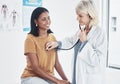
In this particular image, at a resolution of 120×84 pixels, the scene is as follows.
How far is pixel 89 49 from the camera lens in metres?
1.39

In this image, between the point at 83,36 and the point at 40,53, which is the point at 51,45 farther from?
the point at 83,36

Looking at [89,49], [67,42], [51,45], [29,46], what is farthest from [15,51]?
[89,49]

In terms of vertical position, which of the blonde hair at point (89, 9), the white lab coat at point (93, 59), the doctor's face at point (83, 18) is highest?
the blonde hair at point (89, 9)

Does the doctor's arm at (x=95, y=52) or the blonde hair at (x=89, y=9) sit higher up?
the blonde hair at (x=89, y=9)

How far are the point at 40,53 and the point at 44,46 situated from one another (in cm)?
5

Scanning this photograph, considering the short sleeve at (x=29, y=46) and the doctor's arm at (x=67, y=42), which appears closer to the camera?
the short sleeve at (x=29, y=46)

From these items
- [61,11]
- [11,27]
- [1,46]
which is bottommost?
[1,46]

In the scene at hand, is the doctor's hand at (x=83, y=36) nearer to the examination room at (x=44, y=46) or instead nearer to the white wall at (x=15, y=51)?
the examination room at (x=44, y=46)

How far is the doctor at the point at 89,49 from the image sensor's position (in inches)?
55.4

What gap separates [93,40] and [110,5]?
2.91 ft

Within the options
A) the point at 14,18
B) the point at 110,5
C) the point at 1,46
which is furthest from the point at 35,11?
the point at 110,5

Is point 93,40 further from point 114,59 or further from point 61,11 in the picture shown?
point 114,59

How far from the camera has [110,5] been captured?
2199 millimetres

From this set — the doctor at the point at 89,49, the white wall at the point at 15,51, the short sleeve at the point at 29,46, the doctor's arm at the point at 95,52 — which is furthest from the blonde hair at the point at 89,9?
the short sleeve at the point at 29,46
